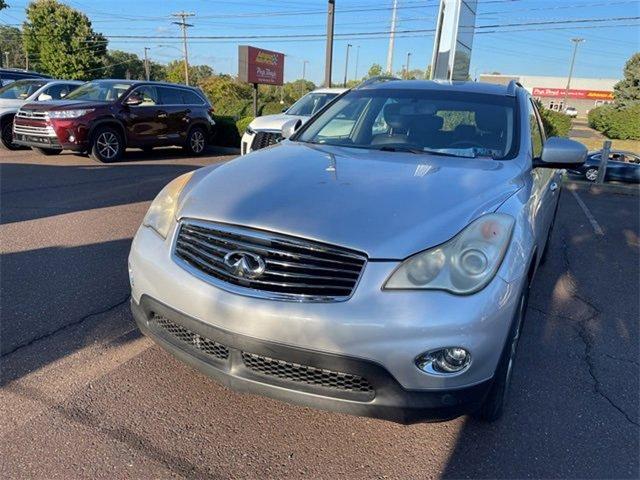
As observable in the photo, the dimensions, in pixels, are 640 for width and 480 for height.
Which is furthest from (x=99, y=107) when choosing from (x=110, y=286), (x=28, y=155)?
(x=110, y=286)

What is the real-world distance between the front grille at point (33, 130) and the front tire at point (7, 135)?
1.26 m

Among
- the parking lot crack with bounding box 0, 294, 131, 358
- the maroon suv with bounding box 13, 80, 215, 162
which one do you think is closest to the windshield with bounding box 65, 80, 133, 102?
the maroon suv with bounding box 13, 80, 215, 162

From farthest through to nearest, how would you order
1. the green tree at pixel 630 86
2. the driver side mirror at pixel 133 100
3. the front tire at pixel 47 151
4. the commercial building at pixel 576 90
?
the commercial building at pixel 576 90 < the green tree at pixel 630 86 < the front tire at pixel 47 151 < the driver side mirror at pixel 133 100

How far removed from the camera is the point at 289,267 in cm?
207

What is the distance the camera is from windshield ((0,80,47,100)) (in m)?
12.2

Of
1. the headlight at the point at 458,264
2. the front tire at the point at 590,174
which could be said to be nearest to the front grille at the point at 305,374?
the headlight at the point at 458,264

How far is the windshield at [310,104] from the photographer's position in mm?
10211

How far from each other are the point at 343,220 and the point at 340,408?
785 millimetres

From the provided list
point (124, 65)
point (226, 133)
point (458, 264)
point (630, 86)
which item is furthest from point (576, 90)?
point (458, 264)

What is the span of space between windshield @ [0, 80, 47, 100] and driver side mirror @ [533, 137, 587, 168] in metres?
12.6

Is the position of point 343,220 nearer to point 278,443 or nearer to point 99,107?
point 278,443

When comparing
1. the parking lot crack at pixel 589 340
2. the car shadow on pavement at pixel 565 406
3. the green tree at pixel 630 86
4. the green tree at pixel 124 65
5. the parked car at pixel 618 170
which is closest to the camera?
the car shadow on pavement at pixel 565 406

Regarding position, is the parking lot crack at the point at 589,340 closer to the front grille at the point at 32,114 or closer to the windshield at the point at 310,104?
the windshield at the point at 310,104

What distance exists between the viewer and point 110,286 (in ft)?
13.3
